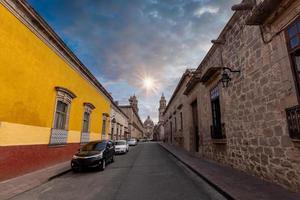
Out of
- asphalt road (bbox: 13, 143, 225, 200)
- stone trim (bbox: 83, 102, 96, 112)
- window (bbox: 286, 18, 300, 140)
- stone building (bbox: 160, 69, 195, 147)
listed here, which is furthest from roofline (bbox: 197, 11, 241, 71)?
stone trim (bbox: 83, 102, 96, 112)

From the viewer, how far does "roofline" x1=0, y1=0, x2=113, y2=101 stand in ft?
25.1

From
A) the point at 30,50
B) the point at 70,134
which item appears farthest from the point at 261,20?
the point at 70,134

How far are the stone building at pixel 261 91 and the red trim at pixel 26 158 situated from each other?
9.50 meters

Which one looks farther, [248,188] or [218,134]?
[218,134]

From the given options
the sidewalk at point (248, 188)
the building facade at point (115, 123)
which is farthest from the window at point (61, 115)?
the building facade at point (115, 123)

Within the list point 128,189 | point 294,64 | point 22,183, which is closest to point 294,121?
point 294,64

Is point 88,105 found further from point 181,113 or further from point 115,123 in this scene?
point 115,123

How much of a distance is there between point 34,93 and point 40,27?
11.4 ft

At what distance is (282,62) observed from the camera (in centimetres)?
533

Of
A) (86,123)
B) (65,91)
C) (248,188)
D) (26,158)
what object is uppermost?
(65,91)

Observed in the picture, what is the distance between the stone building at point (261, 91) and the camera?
16.4 ft

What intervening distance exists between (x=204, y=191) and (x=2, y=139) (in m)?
7.64

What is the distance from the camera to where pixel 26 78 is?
8156 millimetres

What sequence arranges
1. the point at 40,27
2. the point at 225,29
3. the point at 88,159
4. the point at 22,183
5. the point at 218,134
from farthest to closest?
the point at 218,134 < the point at 40,27 < the point at 88,159 < the point at 225,29 < the point at 22,183
